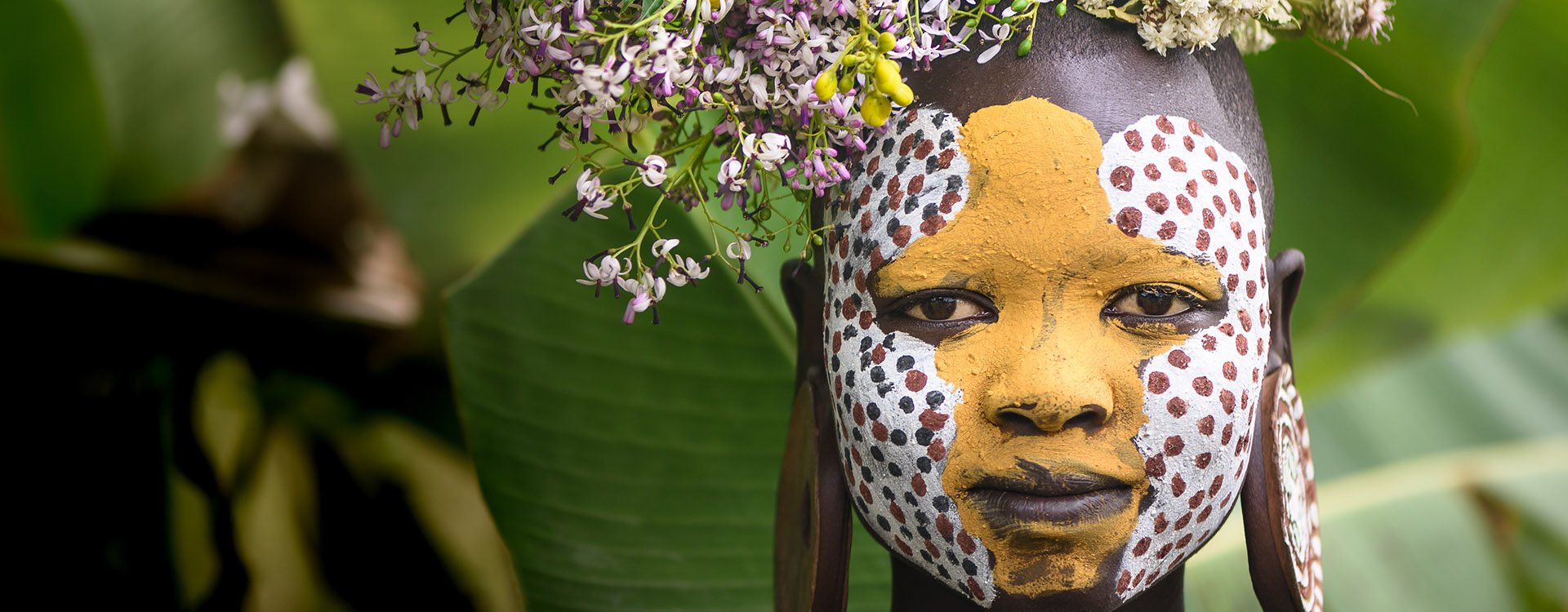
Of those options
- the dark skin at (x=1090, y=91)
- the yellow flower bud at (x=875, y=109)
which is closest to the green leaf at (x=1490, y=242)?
the dark skin at (x=1090, y=91)

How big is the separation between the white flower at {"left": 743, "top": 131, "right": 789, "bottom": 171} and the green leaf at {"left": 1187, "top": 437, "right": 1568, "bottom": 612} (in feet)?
3.47

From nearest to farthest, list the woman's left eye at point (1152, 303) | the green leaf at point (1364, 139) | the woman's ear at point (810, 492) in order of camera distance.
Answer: the woman's left eye at point (1152, 303)
the woman's ear at point (810, 492)
the green leaf at point (1364, 139)

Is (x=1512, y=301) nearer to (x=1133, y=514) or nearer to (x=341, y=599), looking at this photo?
(x=1133, y=514)

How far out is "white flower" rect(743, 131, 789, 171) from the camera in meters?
0.98

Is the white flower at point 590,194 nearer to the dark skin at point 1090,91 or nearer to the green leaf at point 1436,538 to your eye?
the dark skin at point 1090,91

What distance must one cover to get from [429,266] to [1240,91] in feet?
4.98

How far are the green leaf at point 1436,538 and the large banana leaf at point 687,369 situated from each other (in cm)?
19

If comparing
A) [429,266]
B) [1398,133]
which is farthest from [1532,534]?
[429,266]

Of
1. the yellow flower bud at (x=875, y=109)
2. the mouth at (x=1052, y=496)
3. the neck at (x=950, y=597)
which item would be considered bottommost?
the neck at (x=950, y=597)

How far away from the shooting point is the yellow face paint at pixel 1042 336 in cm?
102

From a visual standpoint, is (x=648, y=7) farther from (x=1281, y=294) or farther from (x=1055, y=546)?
(x=1281, y=294)

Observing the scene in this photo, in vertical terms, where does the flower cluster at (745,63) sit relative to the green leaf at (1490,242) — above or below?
below

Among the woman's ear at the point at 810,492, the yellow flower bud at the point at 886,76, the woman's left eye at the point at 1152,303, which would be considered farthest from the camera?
the woman's ear at the point at 810,492

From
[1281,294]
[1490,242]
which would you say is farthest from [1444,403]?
[1281,294]
